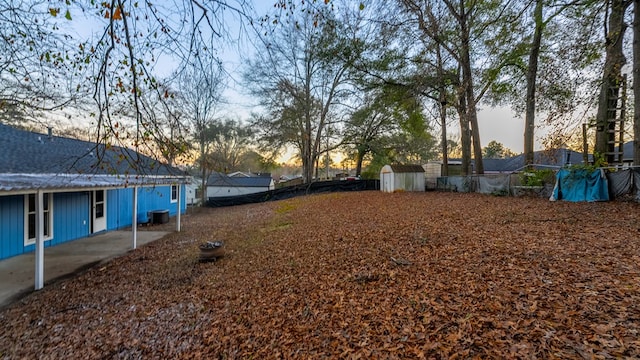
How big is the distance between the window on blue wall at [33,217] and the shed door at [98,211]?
5.15 ft

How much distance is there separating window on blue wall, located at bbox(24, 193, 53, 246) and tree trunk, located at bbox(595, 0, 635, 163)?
14224 mm

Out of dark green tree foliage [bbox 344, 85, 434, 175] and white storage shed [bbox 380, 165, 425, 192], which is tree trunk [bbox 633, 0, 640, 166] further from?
dark green tree foliage [bbox 344, 85, 434, 175]

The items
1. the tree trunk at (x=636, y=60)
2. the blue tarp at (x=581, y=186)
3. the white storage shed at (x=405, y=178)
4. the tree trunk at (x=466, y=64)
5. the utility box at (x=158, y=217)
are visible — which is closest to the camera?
the tree trunk at (x=636, y=60)

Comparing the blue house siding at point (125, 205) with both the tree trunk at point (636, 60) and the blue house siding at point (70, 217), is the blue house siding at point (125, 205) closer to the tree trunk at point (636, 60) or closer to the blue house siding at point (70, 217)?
the blue house siding at point (70, 217)

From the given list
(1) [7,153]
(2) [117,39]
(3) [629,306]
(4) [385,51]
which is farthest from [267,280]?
(4) [385,51]

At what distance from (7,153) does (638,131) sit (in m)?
15.2

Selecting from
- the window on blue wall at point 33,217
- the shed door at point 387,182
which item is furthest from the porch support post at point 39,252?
the shed door at point 387,182

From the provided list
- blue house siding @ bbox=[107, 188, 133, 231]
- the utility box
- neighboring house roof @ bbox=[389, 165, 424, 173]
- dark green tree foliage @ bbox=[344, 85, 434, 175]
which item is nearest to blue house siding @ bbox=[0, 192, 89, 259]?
blue house siding @ bbox=[107, 188, 133, 231]

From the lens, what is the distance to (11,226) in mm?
6375

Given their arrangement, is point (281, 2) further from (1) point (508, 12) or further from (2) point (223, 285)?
(1) point (508, 12)

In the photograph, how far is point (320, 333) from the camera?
2.74 metres

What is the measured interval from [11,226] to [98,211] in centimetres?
305

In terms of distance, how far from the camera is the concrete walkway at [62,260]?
471cm

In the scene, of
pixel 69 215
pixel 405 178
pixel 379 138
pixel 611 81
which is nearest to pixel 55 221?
pixel 69 215
